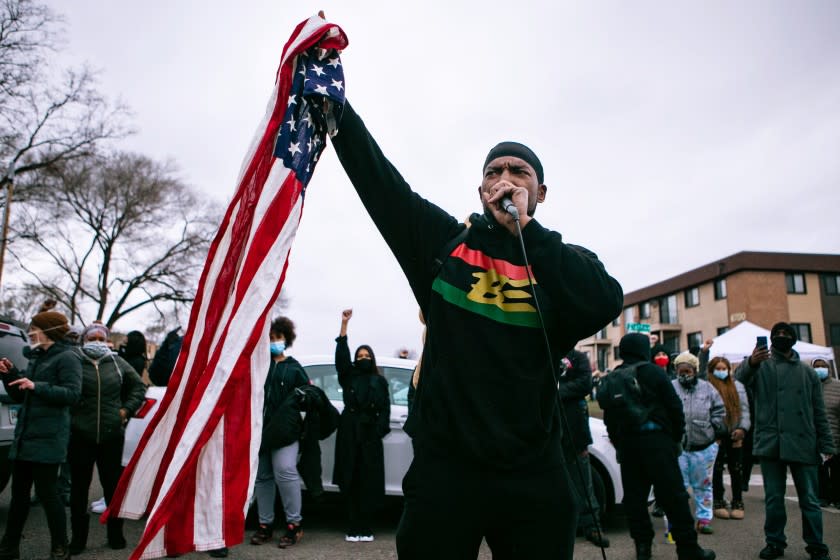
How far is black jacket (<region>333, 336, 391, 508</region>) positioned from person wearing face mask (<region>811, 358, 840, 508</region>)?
5.76 m

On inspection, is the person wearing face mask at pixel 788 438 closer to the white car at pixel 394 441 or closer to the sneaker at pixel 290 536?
the white car at pixel 394 441

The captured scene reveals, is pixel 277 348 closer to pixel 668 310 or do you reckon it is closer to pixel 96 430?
pixel 96 430

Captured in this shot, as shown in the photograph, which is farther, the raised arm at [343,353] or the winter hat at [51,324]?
the raised arm at [343,353]

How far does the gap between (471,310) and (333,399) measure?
547 cm

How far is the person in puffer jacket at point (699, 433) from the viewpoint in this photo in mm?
6863

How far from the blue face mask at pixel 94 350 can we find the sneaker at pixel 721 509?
7.48m

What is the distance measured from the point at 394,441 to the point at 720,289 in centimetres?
3819

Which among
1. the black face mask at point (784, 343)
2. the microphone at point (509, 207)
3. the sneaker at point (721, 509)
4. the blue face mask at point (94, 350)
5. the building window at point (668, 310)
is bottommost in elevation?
the sneaker at point (721, 509)

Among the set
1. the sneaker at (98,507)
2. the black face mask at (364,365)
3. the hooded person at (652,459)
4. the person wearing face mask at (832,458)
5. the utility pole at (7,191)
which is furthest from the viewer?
the utility pole at (7,191)

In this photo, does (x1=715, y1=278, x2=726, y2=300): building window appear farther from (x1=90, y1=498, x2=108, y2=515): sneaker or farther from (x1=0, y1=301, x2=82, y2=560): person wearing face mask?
(x1=0, y1=301, x2=82, y2=560): person wearing face mask

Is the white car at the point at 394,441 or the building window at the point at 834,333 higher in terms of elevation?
the building window at the point at 834,333

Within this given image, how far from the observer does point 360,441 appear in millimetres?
6293

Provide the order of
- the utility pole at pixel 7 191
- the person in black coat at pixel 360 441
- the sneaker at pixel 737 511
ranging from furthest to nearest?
the utility pole at pixel 7 191 → the sneaker at pixel 737 511 → the person in black coat at pixel 360 441

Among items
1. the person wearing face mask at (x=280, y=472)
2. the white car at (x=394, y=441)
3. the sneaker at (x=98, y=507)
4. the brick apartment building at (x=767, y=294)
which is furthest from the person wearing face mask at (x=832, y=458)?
the brick apartment building at (x=767, y=294)
